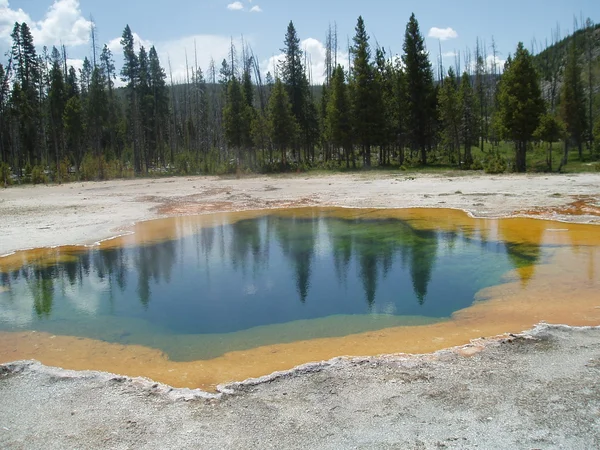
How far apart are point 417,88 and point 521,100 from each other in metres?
12.5

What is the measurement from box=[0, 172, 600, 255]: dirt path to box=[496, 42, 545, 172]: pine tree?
4886 millimetres

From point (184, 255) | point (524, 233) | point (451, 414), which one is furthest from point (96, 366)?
point (524, 233)

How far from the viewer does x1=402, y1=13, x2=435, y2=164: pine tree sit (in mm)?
42812

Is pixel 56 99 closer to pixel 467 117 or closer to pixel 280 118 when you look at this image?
pixel 280 118

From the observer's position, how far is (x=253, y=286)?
1116 cm

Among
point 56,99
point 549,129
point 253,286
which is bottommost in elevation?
point 253,286

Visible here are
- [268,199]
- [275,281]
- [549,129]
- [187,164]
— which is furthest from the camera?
[187,164]

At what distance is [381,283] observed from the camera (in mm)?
11016

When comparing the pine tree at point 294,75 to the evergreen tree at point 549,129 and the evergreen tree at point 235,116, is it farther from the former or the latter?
the evergreen tree at point 549,129

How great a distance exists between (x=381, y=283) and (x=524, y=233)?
6.22 m

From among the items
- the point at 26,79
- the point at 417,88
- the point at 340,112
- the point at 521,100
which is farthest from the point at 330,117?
the point at 26,79

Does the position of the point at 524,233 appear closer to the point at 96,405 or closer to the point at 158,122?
the point at 96,405

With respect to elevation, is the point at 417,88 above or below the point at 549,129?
above

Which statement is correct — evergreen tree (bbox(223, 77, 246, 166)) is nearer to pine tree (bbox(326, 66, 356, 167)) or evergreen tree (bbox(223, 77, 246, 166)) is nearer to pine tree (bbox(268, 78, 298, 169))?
pine tree (bbox(268, 78, 298, 169))
